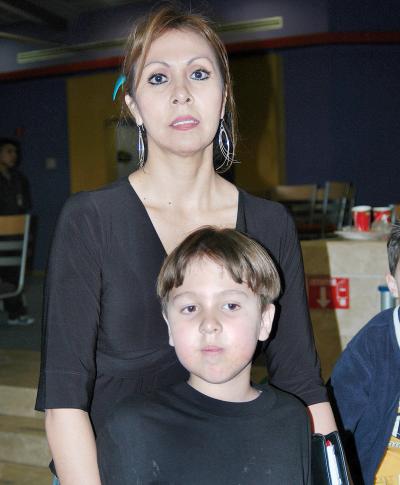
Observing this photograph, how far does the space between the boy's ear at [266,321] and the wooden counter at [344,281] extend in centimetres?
146

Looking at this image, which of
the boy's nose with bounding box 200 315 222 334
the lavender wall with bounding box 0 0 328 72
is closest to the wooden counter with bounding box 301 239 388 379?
the boy's nose with bounding box 200 315 222 334

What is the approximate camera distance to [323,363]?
256 cm

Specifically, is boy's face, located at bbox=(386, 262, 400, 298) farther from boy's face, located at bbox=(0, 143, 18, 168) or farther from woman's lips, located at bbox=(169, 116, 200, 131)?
boy's face, located at bbox=(0, 143, 18, 168)

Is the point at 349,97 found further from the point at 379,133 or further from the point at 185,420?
the point at 185,420

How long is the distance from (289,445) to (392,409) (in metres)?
0.39

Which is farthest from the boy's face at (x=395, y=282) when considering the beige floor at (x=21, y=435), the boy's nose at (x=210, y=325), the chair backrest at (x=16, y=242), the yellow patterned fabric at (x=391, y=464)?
the chair backrest at (x=16, y=242)

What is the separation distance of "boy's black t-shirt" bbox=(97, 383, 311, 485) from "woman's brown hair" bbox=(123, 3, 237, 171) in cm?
55

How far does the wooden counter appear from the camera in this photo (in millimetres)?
2430

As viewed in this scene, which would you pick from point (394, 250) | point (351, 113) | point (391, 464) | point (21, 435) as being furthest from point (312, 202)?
point (391, 464)

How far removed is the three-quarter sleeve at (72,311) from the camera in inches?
37.7

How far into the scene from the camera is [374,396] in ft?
4.18

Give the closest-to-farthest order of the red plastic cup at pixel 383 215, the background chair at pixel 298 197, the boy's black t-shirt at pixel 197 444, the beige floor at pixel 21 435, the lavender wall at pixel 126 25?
the boy's black t-shirt at pixel 197 444, the beige floor at pixel 21 435, the red plastic cup at pixel 383 215, the background chair at pixel 298 197, the lavender wall at pixel 126 25

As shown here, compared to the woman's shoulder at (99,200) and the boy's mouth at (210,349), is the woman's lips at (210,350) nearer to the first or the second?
the boy's mouth at (210,349)

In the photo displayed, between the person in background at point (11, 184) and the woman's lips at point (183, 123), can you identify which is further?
the person in background at point (11, 184)
